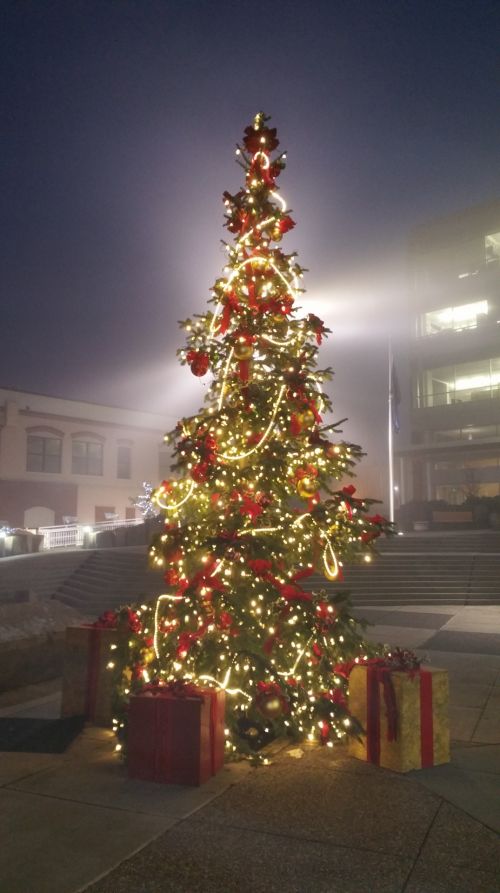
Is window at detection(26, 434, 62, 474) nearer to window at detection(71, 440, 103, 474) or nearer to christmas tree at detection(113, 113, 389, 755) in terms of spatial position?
window at detection(71, 440, 103, 474)

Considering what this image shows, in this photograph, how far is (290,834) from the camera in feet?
14.5

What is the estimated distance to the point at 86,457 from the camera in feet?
144

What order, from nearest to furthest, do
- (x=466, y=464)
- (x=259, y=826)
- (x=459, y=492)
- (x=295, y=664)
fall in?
(x=259, y=826) → (x=295, y=664) → (x=466, y=464) → (x=459, y=492)

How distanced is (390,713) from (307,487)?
214 cm

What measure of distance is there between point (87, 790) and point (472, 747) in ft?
11.4

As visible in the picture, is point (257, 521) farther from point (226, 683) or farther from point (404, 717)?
point (404, 717)

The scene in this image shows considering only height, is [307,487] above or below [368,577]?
above

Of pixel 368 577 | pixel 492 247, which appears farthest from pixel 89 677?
pixel 492 247

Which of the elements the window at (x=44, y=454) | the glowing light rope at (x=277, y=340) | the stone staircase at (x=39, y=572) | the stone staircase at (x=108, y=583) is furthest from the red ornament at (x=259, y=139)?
the window at (x=44, y=454)

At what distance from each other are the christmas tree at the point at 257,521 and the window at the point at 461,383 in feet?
124

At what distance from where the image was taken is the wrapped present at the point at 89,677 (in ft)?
23.8

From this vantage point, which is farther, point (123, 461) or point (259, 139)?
point (123, 461)

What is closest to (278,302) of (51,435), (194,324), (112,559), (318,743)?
(194,324)

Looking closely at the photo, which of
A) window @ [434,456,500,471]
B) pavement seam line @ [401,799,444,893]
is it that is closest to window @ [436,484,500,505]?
window @ [434,456,500,471]
